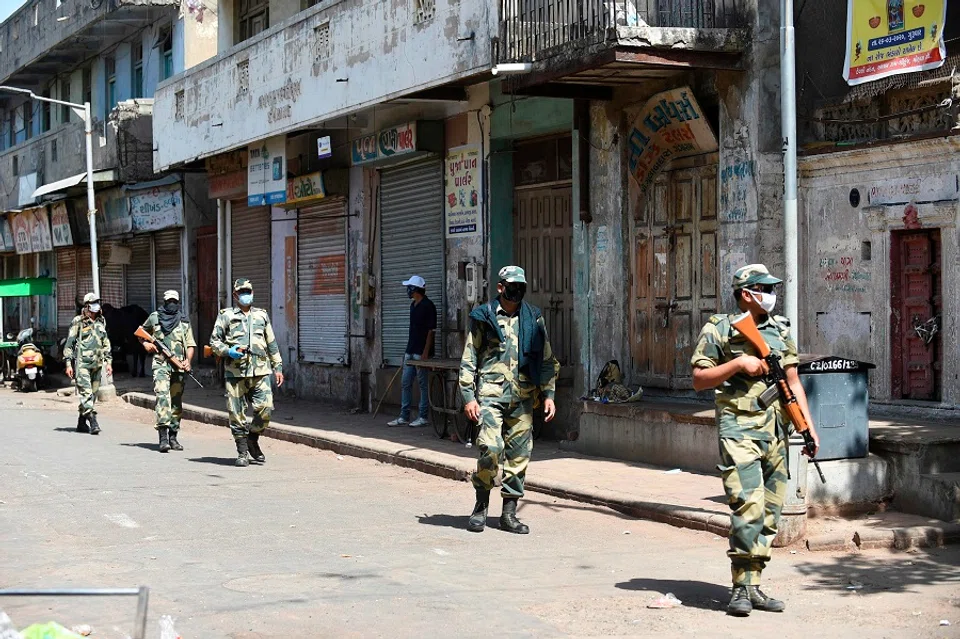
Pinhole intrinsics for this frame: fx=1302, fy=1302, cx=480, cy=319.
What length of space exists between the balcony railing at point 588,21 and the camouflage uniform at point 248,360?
12.9ft

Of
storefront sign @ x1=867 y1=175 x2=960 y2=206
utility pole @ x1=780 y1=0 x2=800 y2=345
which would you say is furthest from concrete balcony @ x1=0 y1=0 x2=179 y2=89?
utility pole @ x1=780 y1=0 x2=800 y2=345

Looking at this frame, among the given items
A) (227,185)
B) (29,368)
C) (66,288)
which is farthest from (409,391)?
(66,288)

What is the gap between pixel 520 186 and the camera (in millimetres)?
16938

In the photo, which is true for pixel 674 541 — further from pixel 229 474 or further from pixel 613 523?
pixel 229 474

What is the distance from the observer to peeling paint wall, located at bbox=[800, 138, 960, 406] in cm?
1128

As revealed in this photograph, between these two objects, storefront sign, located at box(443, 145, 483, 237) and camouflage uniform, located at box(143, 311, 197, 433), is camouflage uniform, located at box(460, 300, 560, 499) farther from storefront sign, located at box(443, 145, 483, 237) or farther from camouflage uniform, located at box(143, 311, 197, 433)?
storefront sign, located at box(443, 145, 483, 237)

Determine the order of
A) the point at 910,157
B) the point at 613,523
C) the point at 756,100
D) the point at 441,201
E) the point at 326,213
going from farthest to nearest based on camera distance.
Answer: the point at 326,213
the point at 441,201
the point at 756,100
the point at 910,157
the point at 613,523

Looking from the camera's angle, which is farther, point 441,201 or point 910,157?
point 441,201

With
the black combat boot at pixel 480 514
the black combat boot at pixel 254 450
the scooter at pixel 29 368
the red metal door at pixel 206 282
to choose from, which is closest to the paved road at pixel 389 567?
the black combat boot at pixel 480 514

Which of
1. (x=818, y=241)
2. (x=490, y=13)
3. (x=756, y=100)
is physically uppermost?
(x=490, y=13)

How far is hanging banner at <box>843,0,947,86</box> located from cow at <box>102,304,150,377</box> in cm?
2071

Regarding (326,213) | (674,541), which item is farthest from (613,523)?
(326,213)

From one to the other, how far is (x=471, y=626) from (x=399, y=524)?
3.45 meters

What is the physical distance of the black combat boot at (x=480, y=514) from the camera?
9664mm
